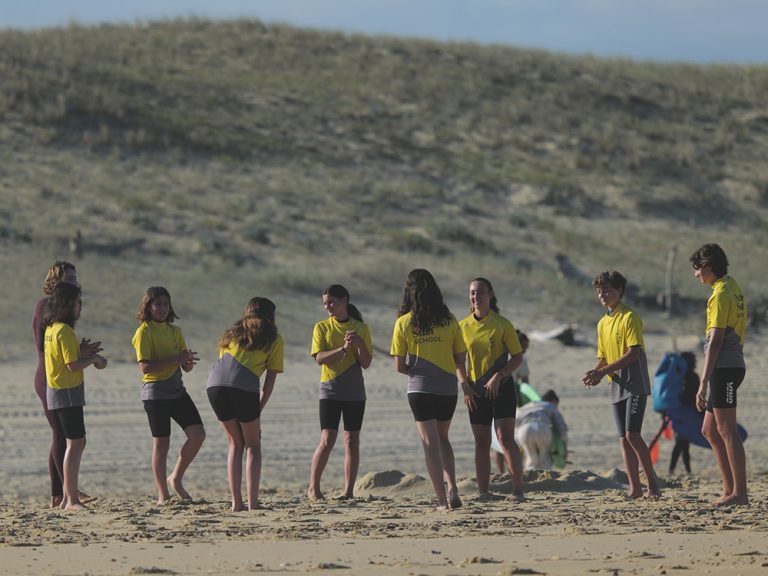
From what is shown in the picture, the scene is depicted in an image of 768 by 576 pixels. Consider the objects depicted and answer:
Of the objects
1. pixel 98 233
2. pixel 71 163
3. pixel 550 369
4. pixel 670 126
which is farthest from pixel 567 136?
pixel 550 369

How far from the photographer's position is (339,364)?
9.70 metres

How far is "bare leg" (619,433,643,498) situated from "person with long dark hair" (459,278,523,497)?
73cm

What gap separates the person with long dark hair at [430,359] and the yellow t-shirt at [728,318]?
1.56 meters

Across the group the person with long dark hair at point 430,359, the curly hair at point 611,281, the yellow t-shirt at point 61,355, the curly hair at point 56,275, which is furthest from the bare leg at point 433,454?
the curly hair at point 56,275

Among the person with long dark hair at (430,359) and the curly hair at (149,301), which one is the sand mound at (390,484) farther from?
the curly hair at (149,301)

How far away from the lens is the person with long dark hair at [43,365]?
938 cm

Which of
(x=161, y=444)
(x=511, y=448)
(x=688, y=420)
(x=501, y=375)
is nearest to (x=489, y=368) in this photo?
(x=501, y=375)

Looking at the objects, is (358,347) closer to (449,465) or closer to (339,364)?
(339,364)

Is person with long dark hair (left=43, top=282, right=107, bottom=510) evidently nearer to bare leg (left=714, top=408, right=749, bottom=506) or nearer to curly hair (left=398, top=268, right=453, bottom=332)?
curly hair (left=398, top=268, right=453, bottom=332)

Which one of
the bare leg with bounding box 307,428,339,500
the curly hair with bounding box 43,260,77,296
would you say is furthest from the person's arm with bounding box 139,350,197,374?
the bare leg with bounding box 307,428,339,500

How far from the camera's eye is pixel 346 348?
9.36 meters

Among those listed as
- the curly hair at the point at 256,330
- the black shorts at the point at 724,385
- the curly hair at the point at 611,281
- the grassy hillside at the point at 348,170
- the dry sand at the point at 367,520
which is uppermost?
the grassy hillside at the point at 348,170

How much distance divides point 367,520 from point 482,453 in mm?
1306

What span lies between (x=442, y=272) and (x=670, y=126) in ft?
61.2
